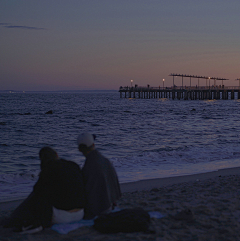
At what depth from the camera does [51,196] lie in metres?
4.17

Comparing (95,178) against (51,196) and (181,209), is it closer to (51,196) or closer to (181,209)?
(51,196)

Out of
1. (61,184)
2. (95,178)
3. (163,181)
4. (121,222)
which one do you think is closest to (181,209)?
(121,222)

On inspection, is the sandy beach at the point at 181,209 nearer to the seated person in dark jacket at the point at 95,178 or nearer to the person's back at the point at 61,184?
the seated person in dark jacket at the point at 95,178

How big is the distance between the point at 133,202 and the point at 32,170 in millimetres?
5594

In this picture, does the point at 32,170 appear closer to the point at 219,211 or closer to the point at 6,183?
the point at 6,183

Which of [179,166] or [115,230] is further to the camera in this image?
[179,166]

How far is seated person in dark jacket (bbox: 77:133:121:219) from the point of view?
430cm

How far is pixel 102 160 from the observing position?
4.36 m

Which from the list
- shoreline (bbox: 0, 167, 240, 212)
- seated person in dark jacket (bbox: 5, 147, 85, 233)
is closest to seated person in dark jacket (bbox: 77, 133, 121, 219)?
seated person in dark jacket (bbox: 5, 147, 85, 233)

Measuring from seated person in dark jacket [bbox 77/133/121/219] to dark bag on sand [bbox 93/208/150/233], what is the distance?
144mm

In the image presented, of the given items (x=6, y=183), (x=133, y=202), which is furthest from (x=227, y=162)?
(x=6, y=183)

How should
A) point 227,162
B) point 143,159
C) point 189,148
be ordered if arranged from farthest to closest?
point 189,148 < point 143,159 < point 227,162

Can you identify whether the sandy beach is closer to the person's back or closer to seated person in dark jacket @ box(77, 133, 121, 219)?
seated person in dark jacket @ box(77, 133, 121, 219)

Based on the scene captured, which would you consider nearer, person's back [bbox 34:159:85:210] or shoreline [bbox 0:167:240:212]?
person's back [bbox 34:159:85:210]
